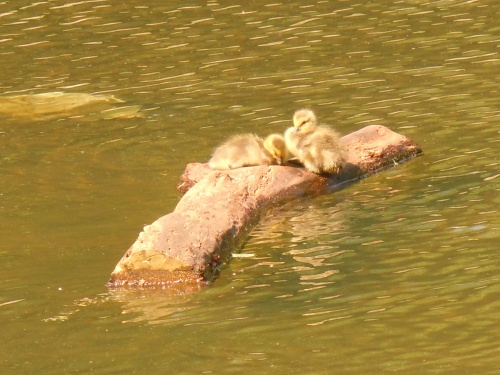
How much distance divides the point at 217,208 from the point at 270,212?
0.90 metres

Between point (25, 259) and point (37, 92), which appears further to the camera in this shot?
point (37, 92)

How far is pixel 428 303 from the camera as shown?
7.86 m

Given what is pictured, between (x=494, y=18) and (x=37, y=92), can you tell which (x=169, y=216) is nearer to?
(x=37, y=92)

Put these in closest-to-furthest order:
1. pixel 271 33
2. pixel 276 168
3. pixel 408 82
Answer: pixel 276 168
pixel 408 82
pixel 271 33

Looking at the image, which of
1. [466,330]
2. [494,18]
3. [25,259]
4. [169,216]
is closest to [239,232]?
[169,216]

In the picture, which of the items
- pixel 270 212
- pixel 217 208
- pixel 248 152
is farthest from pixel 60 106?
pixel 217 208

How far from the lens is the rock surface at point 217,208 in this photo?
8852 millimetres

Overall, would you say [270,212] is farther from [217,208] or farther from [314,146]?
[217,208]

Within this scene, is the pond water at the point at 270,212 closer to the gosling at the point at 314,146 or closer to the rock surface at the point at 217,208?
the rock surface at the point at 217,208

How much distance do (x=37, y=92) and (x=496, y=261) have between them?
8765 millimetres

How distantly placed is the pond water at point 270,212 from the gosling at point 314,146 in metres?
0.29

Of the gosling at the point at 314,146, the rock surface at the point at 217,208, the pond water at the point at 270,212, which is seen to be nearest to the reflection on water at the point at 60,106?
the pond water at the point at 270,212

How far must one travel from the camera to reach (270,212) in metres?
10.5

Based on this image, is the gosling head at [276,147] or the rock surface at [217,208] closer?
the rock surface at [217,208]
